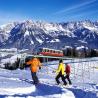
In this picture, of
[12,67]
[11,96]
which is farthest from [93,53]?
[11,96]

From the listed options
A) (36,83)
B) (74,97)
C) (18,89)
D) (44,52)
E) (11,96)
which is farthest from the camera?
(44,52)

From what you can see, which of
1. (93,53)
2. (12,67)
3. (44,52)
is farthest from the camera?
(93,53)

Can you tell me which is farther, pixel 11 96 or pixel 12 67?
pixel 12 67

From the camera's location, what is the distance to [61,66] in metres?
26.6

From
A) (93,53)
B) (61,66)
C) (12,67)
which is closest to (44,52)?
(12,67)

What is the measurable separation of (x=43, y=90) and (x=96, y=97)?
4.95m

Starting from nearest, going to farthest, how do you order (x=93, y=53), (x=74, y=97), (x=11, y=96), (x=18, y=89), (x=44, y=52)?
1. (x=11, y=96)
2. (x=74, y=97)
3. (x=18, y=89)
4. (x=44, y=52)
5. (x=93, y=53)

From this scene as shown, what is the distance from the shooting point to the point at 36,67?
84.2 ft

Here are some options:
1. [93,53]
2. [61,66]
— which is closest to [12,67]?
[93,53]

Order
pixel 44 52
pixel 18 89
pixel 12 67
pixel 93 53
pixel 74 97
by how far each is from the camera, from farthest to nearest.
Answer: pixel 93 53 < pixel 44 52 < pixel 12 67 < pixel 18 89 < pixel 74 97

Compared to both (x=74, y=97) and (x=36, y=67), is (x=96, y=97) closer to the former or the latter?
(x=74, y=97)

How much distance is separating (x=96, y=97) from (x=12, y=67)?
266ft

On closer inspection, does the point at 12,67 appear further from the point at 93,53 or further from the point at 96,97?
the point at 96,97

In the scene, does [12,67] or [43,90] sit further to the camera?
[12,67]
